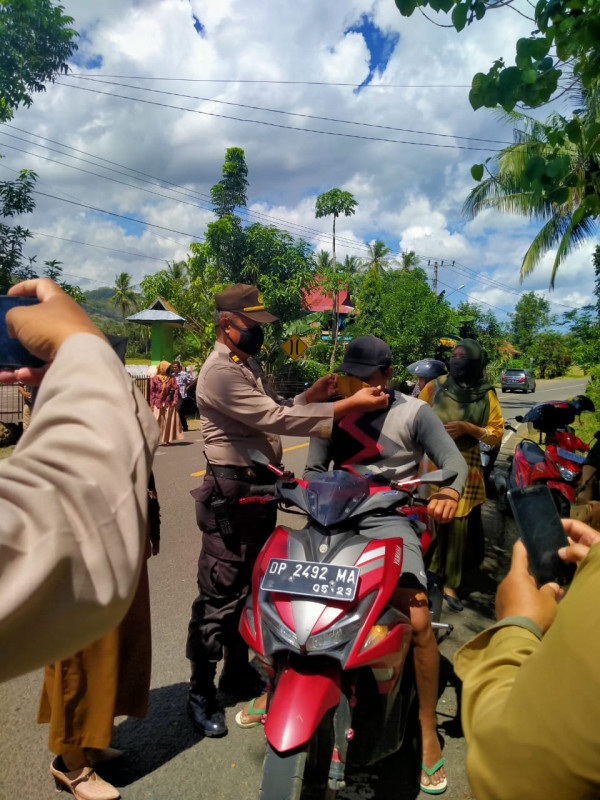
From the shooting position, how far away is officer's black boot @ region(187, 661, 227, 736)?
2.92m

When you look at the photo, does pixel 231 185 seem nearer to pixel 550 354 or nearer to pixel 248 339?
pixel 248 339

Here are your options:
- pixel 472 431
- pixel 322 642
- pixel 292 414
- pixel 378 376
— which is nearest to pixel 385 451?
pixel 378 376

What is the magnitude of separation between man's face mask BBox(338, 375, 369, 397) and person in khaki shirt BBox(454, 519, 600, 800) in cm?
221

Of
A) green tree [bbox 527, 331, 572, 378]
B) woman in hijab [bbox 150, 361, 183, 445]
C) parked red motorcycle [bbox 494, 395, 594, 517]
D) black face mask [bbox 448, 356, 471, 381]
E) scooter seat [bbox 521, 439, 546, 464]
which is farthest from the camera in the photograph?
green tree [bbox 527, 331, 572, 378]

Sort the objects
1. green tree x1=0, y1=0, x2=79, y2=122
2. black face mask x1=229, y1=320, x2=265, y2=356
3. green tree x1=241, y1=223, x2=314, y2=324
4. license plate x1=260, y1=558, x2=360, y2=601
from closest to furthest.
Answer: license plate x1=260, y1=558, x2=360, y2=601 → black face mask x1=229, y1=320, x2=265, y2=356 → green tree x1=0, y1=0, x2=79, y2=122 → green tree x1=241, y1=223, x2=314, y2=324

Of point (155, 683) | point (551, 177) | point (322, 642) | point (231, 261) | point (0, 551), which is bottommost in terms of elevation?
point (155, 683)

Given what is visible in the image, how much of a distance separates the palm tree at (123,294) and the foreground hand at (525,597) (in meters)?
72.0

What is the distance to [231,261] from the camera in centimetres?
2222

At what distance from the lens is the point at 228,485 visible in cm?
299

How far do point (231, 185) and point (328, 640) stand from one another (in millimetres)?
22495

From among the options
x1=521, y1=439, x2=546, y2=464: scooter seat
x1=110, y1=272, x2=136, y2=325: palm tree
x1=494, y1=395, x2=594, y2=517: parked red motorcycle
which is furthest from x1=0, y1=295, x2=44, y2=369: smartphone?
x1=110, y1=272, x2=136, y2=325: palm tree

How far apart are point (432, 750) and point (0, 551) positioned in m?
2.59

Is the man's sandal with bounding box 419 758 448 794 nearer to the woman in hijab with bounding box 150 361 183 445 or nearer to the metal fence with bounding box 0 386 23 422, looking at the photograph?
the woman in hijab with bounding box 150 361 183 445

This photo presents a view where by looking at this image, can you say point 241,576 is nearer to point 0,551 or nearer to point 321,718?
point 321,718
